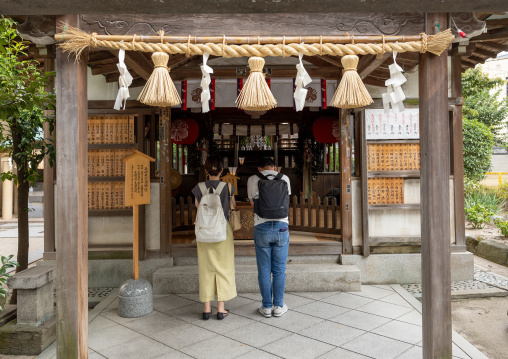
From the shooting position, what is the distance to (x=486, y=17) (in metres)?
5.68

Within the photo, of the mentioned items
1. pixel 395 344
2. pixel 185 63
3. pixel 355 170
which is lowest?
pixel 395 344

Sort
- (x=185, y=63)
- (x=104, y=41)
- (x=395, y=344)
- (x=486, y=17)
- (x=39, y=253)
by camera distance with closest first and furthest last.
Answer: (x=104, y=41), (x=395, y=344), (x=486, y=17), (x=185, y=63), (x=39, y=253)

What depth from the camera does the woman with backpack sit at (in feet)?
15.9

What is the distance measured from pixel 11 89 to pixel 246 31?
3.10 meters

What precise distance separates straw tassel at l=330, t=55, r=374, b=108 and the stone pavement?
2.81m

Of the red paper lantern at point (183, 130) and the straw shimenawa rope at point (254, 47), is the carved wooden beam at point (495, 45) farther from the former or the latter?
the red paper lantern at point (183, 130)

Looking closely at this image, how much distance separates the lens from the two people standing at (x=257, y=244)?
16.3 ft

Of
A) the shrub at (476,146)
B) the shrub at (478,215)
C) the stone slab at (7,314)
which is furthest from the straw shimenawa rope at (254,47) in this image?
the shrub at (476,146)

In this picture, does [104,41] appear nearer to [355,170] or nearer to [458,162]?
[355,170]

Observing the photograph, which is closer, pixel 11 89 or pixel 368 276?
pixel 11 89

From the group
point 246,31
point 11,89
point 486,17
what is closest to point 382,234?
point 486,17

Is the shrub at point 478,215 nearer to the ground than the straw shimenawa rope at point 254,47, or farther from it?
nearer to the ground

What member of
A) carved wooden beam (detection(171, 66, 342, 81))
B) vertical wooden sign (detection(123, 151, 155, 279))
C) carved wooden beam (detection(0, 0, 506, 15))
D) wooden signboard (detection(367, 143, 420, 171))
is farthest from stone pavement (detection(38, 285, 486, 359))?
carved wooden beam (detection(171, 66, 342, 81))

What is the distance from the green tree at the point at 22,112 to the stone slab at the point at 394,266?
5.39 meters
